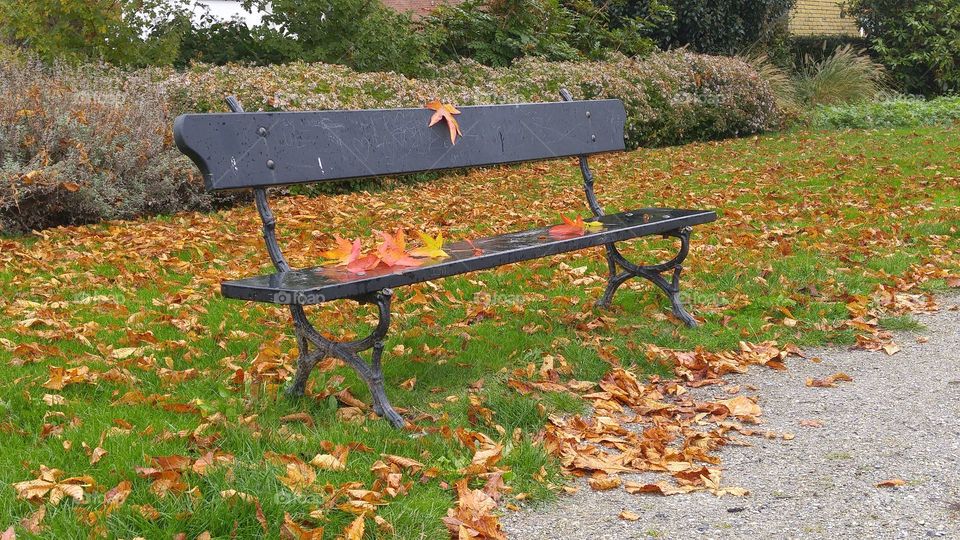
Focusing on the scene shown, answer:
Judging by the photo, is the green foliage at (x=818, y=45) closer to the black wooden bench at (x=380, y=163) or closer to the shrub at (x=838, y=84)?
the shrub at (x=838, y=84)

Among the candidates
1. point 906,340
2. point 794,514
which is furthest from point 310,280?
point 906,340

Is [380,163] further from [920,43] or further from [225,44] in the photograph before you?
[920,43]

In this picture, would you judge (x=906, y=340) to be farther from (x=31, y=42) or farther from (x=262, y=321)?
(x=31, y=42)

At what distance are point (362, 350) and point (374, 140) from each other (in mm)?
1159

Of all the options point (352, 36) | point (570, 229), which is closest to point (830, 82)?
point (352, 36)

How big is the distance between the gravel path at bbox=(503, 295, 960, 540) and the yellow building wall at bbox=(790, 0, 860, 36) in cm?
2316

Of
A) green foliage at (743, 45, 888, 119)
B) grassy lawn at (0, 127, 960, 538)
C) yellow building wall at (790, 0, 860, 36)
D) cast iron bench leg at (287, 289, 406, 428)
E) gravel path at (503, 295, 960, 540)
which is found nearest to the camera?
gravel path at (503, 295, 960, 540)

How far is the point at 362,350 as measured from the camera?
12.2 ft

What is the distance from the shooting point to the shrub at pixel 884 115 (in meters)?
16.2

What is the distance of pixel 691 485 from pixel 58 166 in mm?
6314

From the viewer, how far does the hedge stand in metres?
7.97

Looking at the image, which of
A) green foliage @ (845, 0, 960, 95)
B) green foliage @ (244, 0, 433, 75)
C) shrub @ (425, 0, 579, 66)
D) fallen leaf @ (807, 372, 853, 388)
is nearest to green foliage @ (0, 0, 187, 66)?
green foliage @ (244, 0, 433, 75)

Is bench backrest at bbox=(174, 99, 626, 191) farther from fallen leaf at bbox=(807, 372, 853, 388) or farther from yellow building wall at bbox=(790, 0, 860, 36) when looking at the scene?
yellow building wall at bbox=(790, 0, 860, 36)

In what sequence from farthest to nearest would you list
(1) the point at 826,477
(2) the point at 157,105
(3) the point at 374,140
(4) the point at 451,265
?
(2) the point at 157,105 → (3) the point at 374,140 → (4) the point at 451,265 → (1) the point at 826,477
